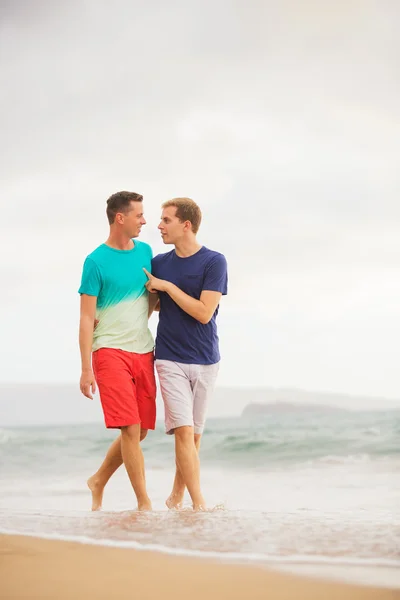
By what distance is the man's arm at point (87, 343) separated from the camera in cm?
343

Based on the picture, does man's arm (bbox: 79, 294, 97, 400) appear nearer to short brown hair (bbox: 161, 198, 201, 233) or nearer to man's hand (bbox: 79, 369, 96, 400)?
man's hand (bbox: 79, 369, 96, 400)

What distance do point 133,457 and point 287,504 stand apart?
3.82 metres

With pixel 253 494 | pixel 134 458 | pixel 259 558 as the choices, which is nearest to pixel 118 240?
pixel 134 458

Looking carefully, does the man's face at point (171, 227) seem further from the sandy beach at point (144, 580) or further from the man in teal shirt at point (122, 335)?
the sandy beach at point (144, 580)

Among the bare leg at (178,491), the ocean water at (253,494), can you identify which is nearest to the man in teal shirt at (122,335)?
the bare leg at (178,491)

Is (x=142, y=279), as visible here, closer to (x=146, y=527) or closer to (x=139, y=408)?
(x=139, y=408)

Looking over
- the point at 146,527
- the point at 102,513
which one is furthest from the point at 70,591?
the point at 102,513

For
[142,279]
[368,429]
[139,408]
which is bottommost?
[368,429]

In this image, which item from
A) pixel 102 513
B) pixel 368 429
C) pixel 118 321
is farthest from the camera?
pixel 368 429

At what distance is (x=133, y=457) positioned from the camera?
345 centimetres

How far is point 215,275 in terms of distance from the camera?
3.48 m

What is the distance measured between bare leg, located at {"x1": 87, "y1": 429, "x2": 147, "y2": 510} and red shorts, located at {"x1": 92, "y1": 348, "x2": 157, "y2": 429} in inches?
8.6

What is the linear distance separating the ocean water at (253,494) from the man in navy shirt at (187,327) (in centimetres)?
41

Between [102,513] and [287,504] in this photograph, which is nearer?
[102,513]
